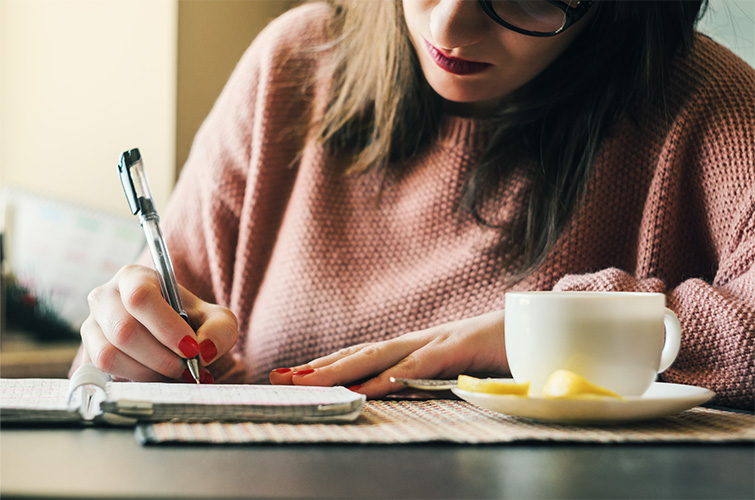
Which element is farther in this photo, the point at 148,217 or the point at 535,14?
the point at 535,14

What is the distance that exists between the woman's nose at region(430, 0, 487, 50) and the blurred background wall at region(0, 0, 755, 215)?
1392mm

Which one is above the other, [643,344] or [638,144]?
[638,144]

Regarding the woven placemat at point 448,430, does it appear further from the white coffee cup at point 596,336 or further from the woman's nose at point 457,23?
the woman's nose at point 457,23

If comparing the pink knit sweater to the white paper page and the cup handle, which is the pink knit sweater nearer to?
the cup handle

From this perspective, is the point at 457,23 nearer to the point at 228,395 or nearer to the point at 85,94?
the point at 228,395

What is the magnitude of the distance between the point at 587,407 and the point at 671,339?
0.15 meters

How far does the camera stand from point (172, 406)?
43 cm

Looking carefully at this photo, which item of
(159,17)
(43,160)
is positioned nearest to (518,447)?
(159,17)

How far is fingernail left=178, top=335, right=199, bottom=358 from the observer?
62 cm

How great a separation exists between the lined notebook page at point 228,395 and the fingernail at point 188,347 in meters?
0.10

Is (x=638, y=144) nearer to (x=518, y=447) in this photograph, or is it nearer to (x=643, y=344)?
(x=643, y=344)

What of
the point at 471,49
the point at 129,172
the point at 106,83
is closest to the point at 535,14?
→ the point at 471,49

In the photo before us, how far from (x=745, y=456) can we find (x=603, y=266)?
57 cm

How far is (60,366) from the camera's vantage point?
5.96ft
